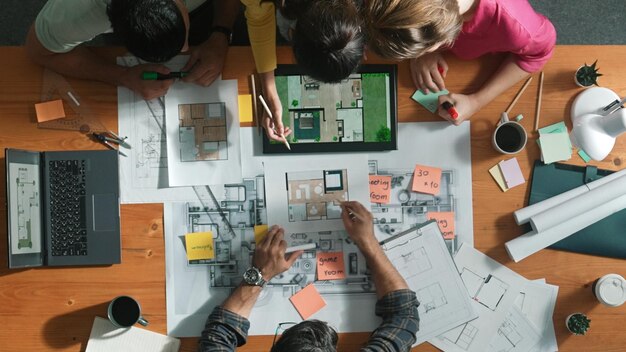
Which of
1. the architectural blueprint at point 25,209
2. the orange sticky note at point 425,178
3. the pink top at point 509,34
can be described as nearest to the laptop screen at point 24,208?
the architectural blueprint at point 25,209

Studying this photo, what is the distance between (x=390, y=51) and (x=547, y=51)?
462 millimetres

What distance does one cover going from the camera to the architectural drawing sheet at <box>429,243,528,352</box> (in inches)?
49.3

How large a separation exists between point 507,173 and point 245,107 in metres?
0.67

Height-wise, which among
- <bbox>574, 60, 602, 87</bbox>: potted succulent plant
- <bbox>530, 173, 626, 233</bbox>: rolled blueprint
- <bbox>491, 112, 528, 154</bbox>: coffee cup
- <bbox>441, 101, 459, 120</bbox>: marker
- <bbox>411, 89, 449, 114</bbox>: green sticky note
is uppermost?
<bbox>574, 60, 602, 87</bbox>: potted succulent plant

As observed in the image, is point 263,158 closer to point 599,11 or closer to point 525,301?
point 525,301

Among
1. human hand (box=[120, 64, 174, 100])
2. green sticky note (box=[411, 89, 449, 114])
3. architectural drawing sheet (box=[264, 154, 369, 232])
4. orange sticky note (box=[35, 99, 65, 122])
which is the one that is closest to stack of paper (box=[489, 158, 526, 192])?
green sticky note (box=[411, 89, 449, 114])

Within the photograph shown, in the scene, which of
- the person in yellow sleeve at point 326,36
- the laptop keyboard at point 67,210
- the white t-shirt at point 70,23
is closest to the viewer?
the person in yellow sleeve at point 326,36

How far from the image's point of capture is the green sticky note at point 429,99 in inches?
49.3

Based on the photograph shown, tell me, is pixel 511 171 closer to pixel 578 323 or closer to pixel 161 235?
pixel 578 323

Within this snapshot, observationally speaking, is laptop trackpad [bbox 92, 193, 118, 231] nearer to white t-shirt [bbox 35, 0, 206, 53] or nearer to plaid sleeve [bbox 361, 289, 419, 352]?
white t-shirt [bbox 35, 0, 206, 53]

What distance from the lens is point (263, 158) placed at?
125 centimetres

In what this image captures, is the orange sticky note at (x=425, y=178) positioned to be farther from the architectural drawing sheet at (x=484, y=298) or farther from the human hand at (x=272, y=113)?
the human hand at (x=272, y=113)

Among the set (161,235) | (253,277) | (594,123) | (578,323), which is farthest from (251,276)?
(594,123)

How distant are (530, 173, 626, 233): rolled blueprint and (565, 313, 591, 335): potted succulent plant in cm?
23
